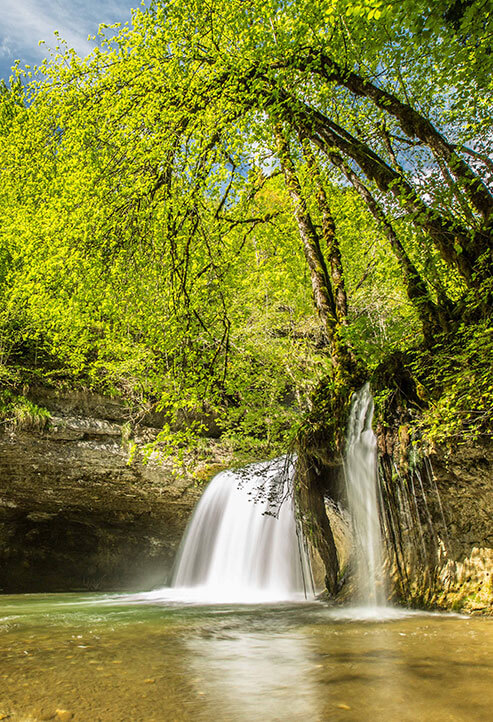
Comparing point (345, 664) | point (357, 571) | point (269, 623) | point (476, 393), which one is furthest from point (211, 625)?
point (476, 393)

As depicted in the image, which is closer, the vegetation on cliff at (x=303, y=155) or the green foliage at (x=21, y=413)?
the vegetation on cliff at (x=303, y=155)

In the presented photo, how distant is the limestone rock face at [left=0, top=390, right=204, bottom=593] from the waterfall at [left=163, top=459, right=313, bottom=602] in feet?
3.39

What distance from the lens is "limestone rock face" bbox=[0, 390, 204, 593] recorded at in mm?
10672

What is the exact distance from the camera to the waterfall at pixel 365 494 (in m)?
5.97

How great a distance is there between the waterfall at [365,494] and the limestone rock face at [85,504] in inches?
213

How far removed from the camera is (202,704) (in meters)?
2.12

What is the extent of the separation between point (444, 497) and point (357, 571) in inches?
83.4

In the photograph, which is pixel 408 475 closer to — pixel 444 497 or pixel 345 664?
pixel 444 497

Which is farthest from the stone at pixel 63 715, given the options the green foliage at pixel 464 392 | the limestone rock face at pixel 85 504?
the limestone rock face at pixel 85 504

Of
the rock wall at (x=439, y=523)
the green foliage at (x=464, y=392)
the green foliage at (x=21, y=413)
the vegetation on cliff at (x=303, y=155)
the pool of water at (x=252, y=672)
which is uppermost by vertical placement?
the vegetation on cliff at (x=303, y=155)

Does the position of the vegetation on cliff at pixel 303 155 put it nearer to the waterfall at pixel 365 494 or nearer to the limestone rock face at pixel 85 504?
the waterfall at pixel 365 494

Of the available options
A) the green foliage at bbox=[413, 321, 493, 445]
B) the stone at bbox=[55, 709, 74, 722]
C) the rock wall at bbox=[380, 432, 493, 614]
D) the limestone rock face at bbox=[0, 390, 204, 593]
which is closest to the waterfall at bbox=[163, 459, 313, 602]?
the limestone rock face at bbox=[0, 390, 204, 593]

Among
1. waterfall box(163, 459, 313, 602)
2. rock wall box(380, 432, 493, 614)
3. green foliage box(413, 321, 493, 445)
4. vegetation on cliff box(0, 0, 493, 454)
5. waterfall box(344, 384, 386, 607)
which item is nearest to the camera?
green foliage box(413, 321, 493, 445)

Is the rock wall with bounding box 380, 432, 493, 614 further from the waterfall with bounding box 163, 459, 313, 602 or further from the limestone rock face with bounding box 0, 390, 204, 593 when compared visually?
the limestone rock face with bounding box 0, 390, 204, 593
